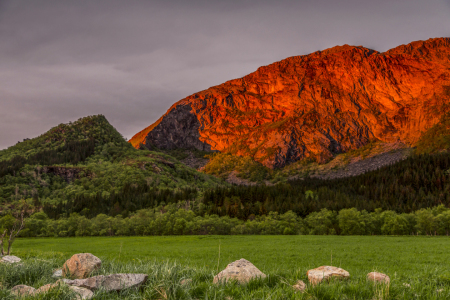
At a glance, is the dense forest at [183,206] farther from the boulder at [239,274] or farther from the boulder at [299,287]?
the boulder at [299,287]

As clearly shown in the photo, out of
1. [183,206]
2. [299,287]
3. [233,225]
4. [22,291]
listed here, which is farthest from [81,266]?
[183,206]

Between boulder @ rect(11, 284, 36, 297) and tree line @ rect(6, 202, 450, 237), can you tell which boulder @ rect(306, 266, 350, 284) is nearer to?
boulder @ rect(11, 284, 36, 297)

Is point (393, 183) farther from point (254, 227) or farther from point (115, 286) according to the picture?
point (115, 286)

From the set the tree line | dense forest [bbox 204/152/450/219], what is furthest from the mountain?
the tree line

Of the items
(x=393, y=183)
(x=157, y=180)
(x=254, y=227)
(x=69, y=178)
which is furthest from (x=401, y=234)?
(x=69, y=178)

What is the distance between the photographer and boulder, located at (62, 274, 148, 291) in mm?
8047

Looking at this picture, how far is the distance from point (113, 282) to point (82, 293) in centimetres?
84

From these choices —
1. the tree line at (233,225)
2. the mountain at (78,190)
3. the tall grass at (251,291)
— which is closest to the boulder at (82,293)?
the tall grass at (251,291)

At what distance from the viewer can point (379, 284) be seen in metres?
7.73

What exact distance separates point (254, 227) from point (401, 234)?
4215 cm

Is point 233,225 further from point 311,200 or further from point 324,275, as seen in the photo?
point 324,275

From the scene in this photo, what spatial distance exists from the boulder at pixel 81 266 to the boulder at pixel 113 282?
178 centimetres

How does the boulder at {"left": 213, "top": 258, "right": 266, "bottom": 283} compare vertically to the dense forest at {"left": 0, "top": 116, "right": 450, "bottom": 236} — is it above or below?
above

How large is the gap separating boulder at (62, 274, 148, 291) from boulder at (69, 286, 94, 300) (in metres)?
0.30
